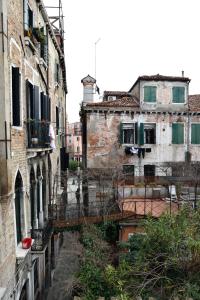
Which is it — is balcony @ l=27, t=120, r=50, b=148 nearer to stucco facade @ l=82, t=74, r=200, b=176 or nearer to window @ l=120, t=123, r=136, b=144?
stucco facade @ l=82, t=74, r=200, b=176

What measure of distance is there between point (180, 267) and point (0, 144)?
17.4 feet

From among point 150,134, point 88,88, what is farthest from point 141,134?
point 88,88

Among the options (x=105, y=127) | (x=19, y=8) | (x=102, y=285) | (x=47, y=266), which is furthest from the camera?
(x=105, y=127)

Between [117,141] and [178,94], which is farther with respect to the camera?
[178,94]

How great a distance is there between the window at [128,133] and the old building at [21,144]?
8.18 metres

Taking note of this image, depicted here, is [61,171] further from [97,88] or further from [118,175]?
[97,88]

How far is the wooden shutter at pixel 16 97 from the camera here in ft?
28.5

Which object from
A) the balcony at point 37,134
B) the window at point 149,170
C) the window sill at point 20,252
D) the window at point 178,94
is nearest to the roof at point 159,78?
the window at point 178,94

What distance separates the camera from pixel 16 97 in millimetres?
8789

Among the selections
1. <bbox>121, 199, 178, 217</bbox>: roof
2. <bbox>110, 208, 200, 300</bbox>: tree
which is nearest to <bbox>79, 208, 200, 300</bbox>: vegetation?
<bbox>110, 208, 200, 300</bbox>: tree

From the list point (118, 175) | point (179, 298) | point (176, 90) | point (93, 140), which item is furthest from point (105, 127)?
point (179, 298)

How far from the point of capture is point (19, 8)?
9227 millimetres

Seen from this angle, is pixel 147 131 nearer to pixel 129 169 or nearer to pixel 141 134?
pixel 141 134

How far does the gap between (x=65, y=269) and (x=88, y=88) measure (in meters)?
13.7
